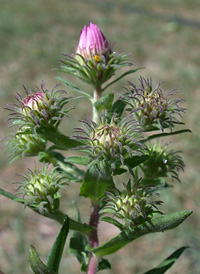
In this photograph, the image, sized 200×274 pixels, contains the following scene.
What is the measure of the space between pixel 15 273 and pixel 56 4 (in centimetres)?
788

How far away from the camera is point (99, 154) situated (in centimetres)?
127

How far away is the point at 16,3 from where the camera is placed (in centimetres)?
964

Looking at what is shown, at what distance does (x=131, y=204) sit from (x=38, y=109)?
0.47m

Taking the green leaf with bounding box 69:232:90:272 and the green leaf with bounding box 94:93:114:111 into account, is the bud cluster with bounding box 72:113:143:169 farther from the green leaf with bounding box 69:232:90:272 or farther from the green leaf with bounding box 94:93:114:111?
the green leaf with bounding box 69:232:90:272

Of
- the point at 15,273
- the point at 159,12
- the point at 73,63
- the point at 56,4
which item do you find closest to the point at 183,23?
the point at 159,12

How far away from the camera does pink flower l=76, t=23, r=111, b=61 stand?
4.96 ft

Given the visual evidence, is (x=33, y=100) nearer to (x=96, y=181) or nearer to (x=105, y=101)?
(x=105, y=101)

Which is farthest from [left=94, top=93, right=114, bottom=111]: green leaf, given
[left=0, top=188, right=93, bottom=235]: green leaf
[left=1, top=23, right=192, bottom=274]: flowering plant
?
[left=0, top=188, right=93, bottom=235]: green leaf

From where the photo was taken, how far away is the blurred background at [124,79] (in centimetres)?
379

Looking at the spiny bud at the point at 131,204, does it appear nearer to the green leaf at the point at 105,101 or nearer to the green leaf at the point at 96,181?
the green leaf at the point at 96,181

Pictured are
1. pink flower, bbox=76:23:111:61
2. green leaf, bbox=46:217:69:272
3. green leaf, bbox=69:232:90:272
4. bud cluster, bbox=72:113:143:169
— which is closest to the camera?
bud cluster, bbox=72:113:143:169

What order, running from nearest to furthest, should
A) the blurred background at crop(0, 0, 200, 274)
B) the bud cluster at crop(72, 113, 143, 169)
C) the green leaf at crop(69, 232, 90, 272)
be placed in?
the bud cluster at crop(72, 113, 143, 169) < the green leaf at crop(69, 232, 90, 272) < the blurred background at crop(0, 0, 200, 274)

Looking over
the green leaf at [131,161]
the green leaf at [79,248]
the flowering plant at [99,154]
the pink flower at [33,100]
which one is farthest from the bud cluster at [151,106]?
the green leaf at [79,248]

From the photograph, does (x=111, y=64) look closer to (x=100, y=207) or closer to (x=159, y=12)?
(x=100, y=207)
